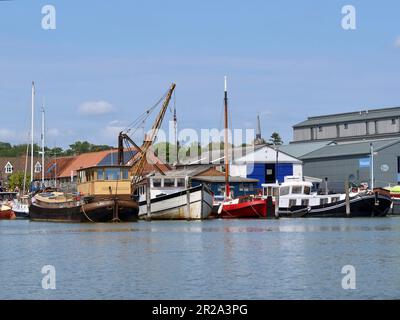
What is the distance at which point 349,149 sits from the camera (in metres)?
A: 139

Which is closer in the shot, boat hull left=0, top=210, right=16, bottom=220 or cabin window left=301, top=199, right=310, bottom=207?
cabin window left=301, top=199, right=310, bottom=207

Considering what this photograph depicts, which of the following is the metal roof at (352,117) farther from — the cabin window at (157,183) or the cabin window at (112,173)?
the cabin window at (112,173)

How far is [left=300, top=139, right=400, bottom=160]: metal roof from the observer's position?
5305 inches

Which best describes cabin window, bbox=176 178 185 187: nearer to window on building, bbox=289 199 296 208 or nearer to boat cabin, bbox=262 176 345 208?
boat cabin, bbox=262 176 345 208

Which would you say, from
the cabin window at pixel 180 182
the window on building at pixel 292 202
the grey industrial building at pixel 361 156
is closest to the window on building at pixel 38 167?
the grey industrial building at pixel 361 156

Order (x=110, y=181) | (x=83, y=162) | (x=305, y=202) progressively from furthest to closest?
(x=83, y=162) → (x=305, y=202) → (x=110, y=181)

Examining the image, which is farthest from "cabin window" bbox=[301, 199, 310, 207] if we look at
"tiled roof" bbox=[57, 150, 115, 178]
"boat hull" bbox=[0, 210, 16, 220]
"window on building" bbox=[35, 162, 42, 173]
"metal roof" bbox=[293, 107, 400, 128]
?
"window on building" bbox=[35, 162, 42, 173]

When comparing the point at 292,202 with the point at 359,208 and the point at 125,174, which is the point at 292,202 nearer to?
the point at 359,208

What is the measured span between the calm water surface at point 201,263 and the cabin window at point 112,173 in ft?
39.0

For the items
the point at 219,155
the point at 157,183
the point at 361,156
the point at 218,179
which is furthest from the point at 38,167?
the point at 157,183

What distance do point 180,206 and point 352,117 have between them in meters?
94.1

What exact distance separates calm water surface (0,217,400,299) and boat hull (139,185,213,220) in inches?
751
